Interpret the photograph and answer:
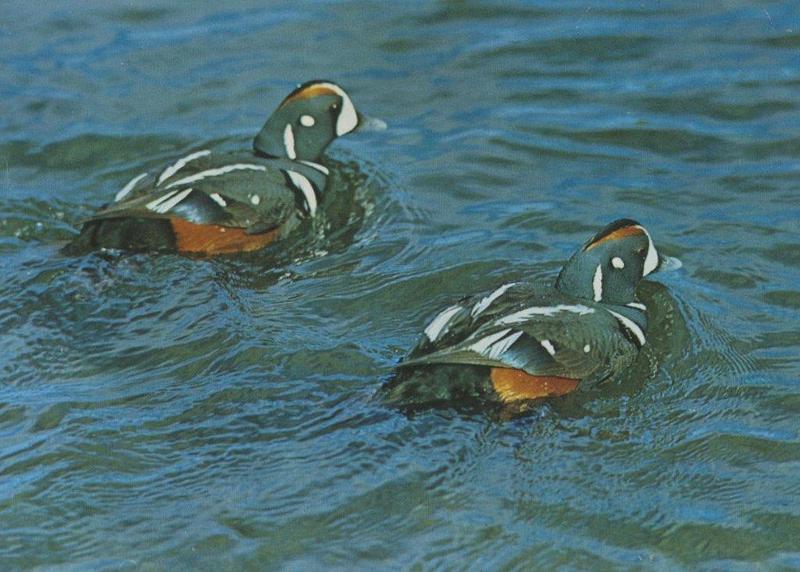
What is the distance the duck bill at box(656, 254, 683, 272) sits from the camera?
29.9 ft

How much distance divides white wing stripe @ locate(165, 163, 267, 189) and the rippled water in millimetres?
642

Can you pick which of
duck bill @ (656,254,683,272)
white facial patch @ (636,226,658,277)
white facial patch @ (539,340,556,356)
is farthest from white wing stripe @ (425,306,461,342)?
duck bill @ (656,254,683,272)

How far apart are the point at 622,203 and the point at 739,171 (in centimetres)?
112

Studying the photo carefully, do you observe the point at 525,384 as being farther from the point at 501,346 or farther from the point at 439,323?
the point at 439,323

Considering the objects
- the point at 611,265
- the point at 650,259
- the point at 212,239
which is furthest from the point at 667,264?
the point at 212,239

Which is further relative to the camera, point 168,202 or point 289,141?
point 289,141

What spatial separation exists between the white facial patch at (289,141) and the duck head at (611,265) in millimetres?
3488

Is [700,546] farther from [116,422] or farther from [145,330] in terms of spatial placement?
[145,330]

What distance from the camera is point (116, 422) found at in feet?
25.1

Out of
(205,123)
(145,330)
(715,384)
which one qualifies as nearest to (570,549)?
(715,384)

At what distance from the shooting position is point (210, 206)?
9945mm

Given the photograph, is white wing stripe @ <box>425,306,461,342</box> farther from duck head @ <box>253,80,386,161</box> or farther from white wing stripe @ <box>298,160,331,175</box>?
duck head @ <box>253,80,386,161</box>

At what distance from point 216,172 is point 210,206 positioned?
1.28 feet

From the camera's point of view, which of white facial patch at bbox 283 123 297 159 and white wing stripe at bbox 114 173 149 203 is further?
white facial patch at bbox 283 123 297 159
